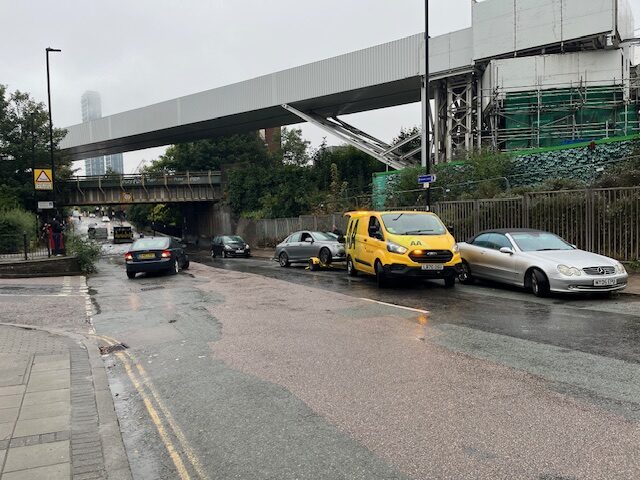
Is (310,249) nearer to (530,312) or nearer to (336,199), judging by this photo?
(530,312)

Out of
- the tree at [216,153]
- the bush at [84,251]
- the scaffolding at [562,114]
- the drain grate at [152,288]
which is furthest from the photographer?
the tree at [216,153]

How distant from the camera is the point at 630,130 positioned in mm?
25922

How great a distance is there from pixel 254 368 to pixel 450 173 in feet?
64.3

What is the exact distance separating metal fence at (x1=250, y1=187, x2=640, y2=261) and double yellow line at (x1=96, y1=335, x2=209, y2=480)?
43.0ft

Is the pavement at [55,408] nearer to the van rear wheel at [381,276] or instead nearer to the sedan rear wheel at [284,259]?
the van rear wheel at [381,276]

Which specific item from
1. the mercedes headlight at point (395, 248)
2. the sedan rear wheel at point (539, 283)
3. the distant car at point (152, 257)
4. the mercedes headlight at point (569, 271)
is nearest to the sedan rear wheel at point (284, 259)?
the distant car at point (152, 257)

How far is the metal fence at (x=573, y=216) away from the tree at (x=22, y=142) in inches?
1424

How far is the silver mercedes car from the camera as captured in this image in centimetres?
995

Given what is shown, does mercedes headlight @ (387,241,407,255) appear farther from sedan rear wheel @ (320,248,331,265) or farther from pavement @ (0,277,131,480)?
pavement @ (0,277,131,480)

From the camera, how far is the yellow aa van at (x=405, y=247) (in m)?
11.9

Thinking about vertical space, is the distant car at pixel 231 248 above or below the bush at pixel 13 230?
below

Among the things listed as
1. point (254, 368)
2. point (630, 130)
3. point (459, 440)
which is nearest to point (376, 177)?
point (630, 130)

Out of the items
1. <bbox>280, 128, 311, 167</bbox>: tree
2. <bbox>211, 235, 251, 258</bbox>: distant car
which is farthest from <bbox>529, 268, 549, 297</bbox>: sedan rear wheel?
<bbox>280, 128, 311, 167</bbox>: tree

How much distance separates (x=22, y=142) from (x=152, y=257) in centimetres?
3214
